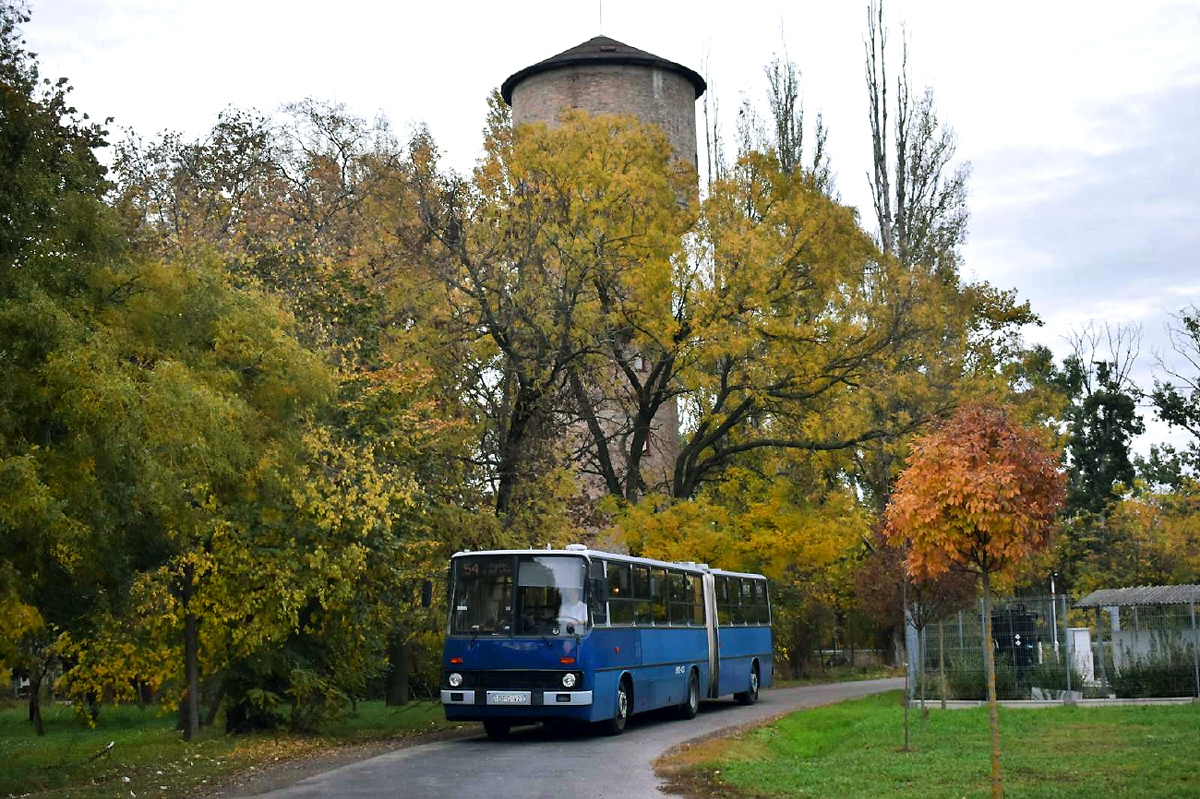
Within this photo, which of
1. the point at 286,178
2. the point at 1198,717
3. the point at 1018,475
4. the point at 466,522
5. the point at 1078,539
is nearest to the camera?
the point at 1018,475

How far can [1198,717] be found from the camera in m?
22.1

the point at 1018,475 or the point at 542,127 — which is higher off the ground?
the point at 542,127

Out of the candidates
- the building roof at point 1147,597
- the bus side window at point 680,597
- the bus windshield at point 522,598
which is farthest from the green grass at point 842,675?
the bus windshield at point 522,598

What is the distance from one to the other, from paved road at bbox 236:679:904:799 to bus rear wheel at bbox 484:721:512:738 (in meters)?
0.20

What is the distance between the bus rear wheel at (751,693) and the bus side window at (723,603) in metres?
2.16

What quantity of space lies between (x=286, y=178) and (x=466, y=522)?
1999 cm

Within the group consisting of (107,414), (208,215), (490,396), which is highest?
(208,215)

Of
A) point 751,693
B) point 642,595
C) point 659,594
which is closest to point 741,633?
point 751,693

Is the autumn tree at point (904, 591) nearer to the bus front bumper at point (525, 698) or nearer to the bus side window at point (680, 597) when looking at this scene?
the bus side window at point (680, 597)

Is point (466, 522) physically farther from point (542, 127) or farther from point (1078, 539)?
point (1078, 539)

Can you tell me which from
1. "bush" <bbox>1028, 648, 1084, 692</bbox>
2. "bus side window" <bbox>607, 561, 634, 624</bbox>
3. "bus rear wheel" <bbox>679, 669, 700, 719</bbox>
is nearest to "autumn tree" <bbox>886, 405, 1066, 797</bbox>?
"bus side window" <bbox>607, 561, 634, 624</bbox>

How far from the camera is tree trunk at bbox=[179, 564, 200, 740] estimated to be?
73.8 feet

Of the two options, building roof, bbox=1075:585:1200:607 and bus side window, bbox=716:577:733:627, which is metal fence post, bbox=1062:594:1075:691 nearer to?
building roof, bbox=1075:585:1200:607

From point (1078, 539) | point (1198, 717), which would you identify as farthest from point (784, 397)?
Answer: point (1078, 539)
